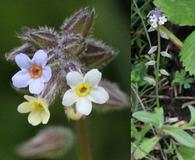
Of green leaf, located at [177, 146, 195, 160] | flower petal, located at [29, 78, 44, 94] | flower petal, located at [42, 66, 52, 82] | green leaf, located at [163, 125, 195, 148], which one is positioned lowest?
green leaf, located at [177, 146, 195, 160]

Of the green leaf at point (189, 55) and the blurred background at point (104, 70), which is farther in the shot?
the blurred background at point (104, 70)

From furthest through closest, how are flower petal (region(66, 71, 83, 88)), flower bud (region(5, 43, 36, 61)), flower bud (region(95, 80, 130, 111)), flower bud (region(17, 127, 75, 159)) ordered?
flower bud (region(17, 127, 75, 159)) < flower bud (region(95, 80, 130, 111)) < flower bud (region(5, 43, 36, 61)) < flower petal (region(66, 71, 83, 88))

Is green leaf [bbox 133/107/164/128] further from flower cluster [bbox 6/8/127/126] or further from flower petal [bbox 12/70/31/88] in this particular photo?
flower petal [bbox 12/70/31/88]

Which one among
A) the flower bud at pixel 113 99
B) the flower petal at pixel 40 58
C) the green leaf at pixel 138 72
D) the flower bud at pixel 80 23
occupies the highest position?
the flower bud at pixel 80 23

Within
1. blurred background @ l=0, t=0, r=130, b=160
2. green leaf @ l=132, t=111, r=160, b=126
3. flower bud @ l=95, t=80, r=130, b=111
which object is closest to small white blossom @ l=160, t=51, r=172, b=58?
green leaf @ l=132, t=111, r=160, b=126

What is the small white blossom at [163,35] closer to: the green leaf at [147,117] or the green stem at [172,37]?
the green stem at [172,37]

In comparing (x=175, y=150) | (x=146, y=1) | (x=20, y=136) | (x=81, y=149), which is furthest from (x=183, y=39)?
(x=20, y=136)

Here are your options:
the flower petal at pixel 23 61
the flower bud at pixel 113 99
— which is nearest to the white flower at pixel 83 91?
the flower petal at pixel 23 61

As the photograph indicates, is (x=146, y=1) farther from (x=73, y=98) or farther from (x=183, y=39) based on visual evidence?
(x=73, y=98)
